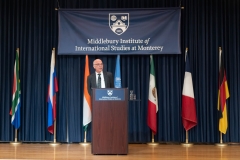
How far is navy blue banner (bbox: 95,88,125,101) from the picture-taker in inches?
201

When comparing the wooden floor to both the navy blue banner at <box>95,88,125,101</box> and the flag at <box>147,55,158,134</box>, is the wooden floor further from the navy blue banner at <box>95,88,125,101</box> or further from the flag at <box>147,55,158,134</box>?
the navy blue banner at <box>95,88,125,101</box>

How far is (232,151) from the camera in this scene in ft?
19.7


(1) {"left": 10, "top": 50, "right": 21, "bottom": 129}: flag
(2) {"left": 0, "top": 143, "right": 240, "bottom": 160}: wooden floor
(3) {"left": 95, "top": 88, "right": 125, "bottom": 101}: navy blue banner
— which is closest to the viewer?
(3) {"left": 95, "top": 88, "right": 125, "bottom": 101}: navy blue banner

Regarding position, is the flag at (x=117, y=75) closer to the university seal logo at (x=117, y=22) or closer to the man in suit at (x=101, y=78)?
the university seal logo at (x=117, y=22)

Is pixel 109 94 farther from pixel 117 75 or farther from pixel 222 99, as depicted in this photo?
pixel 222 99

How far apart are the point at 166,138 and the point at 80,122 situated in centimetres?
170

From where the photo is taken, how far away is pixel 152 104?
269 inches

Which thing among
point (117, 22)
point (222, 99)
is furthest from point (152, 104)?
point (117, 22)

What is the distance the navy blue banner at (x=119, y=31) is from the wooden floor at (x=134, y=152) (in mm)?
1800

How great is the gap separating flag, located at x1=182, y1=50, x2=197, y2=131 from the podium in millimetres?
2009

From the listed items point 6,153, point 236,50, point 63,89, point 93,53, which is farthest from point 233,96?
point 6,153

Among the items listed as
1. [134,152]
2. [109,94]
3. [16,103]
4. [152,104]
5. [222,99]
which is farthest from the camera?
[16,103]

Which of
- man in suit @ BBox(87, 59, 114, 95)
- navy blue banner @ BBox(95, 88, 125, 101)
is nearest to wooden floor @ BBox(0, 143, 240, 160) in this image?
navy blue banner @ BBox(95, 88, 125, 101)

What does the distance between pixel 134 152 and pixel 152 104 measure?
1.33 m
